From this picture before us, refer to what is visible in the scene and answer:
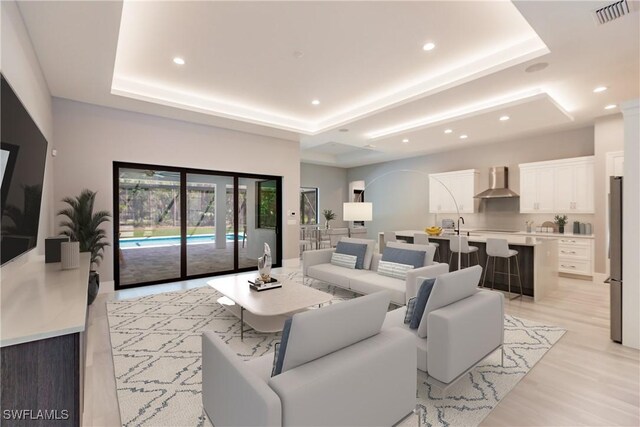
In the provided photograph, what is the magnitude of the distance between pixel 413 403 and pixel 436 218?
7441 millimetres

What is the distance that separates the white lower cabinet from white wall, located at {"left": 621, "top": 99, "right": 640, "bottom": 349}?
3359mm

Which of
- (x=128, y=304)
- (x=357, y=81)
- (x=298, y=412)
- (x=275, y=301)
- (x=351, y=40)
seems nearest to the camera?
(x=298, y=412)

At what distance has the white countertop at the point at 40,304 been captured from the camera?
130 centimetres

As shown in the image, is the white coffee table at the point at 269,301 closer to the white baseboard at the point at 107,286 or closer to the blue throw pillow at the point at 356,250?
the blue throw pillow at the point at 356,250

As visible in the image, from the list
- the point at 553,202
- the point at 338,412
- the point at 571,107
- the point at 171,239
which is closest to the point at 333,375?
the point at 338,412

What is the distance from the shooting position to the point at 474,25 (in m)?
3.17

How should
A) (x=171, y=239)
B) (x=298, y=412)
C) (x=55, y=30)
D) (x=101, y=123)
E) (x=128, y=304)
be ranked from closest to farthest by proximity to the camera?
(x=298, y=412), (x=55, y=30), (x=128, y=304), (x=101, y=123), (x=171, y=239)

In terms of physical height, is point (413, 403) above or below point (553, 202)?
below

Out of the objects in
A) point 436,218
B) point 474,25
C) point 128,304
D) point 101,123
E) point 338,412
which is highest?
point 474,25

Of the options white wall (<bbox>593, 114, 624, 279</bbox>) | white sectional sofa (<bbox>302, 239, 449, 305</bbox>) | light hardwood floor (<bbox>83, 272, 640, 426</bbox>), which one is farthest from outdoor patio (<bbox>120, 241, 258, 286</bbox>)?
white wall (<bbox>593, 114, 624, 279</bbox>)

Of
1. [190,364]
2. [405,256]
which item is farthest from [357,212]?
[190,364]

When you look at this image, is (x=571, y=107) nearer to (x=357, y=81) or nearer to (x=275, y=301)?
(x=357, y=81)

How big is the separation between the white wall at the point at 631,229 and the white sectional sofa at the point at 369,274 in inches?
66.1

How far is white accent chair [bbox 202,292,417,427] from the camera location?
49.8 inches
